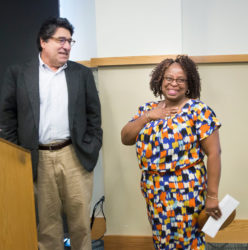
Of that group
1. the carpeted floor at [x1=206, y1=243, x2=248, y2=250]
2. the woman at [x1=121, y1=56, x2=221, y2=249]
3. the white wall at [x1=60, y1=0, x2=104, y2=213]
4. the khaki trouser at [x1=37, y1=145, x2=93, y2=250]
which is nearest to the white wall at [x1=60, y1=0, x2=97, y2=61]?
the white wall at [x1=60, y1=0, x2=104, y2=213]

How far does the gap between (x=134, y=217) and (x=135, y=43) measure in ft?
4.17

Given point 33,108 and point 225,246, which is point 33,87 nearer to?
point 33,108

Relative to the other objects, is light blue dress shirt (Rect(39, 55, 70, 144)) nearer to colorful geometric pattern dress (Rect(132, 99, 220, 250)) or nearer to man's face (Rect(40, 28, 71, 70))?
man's face (Rect(40, 28, 71, 70))

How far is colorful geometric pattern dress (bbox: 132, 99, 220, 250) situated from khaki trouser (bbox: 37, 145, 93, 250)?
544mm

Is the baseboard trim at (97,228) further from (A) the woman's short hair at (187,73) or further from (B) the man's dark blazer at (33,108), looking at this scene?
(A) the woman's short hair at (187,73)

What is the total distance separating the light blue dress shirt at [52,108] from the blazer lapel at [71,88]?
29mm

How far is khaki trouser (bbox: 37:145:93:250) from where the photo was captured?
72.9 inches

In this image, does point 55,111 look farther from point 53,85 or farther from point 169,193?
point 169,193

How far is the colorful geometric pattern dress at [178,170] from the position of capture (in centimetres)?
142

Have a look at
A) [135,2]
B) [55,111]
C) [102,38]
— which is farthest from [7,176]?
[135,2]

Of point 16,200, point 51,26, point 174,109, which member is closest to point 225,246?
point 174,109

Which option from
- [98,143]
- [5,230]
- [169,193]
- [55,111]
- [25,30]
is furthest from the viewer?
[25,30]

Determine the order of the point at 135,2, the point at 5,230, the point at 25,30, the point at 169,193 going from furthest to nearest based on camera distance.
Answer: the point at 25,30 → the point at 135,2 → the point at 169,193 → the point at 5,230

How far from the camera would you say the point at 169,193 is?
1.46 metres
